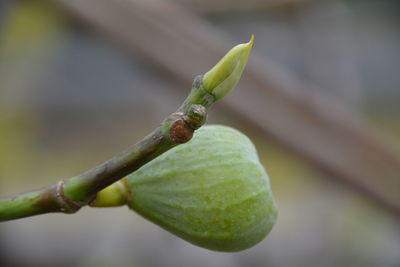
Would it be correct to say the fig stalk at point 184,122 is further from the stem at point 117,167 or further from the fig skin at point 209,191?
the fig skin at point 209,191

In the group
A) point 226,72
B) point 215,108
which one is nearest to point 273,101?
point 215,108

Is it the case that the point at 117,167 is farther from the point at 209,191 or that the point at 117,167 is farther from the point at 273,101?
the point at 273,101

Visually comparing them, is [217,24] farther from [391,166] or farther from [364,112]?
[364,112]

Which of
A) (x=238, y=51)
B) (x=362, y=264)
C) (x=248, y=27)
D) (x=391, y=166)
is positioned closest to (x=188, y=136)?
(x=238, y=51)

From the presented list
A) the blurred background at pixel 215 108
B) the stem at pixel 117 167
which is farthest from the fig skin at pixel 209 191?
the blurred background at pixel 215 108

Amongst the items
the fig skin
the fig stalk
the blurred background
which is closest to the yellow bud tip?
the fig stalk

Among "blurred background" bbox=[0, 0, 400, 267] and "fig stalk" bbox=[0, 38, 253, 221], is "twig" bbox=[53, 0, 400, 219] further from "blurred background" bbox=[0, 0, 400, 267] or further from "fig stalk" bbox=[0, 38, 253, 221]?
"fig stalk" bbox=[0, 38, 253, 221]

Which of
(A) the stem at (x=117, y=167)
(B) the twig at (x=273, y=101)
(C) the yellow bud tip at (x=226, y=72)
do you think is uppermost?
(B) the twig at (x=273, y=101)
